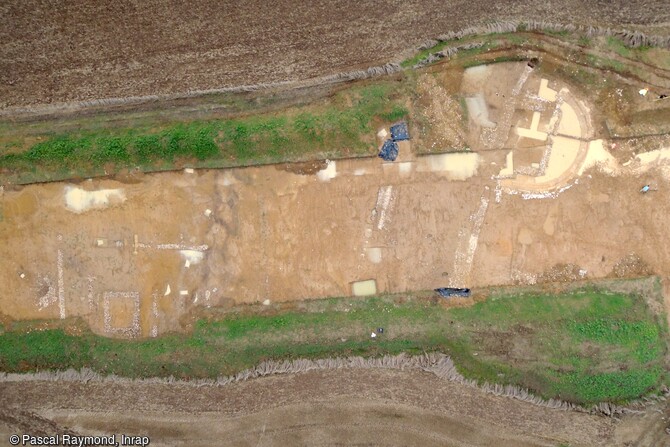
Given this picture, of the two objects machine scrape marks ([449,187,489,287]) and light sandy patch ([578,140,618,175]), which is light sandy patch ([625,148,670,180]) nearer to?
light sandy patch ([578,140,618,175])

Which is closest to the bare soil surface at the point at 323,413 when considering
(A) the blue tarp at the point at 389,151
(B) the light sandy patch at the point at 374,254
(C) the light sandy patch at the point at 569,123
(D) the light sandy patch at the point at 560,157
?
(B) the light sandy patch at the point at 374,254

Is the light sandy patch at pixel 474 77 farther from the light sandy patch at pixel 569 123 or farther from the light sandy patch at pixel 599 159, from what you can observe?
the light sandy patch at pixel 599 159

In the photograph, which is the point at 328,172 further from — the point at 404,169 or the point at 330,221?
the point at 404,169

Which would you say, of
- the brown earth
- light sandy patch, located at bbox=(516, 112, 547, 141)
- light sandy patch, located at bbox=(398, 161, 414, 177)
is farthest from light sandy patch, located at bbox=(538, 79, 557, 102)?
light sandy patch, located at bbox=(398, 161, 414, 177)

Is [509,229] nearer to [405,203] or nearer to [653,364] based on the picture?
[405,203]

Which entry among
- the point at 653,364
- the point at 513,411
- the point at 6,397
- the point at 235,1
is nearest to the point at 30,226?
the point at 6,397

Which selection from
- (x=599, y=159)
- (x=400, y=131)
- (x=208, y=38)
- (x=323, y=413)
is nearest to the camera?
(x=323, y=413)

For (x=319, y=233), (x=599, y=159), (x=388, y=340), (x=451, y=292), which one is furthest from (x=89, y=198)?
(x=599, y=159)
